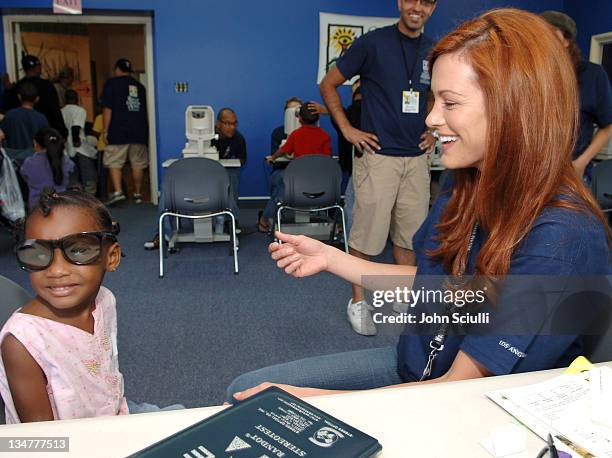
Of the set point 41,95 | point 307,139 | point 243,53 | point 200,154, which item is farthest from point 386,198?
point 41,95

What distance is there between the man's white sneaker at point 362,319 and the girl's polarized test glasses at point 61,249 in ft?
6.53

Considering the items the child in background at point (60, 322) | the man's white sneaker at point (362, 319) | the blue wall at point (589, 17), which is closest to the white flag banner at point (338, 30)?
the blue wall at point (589, 17)

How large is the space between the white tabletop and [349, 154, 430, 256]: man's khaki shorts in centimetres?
195

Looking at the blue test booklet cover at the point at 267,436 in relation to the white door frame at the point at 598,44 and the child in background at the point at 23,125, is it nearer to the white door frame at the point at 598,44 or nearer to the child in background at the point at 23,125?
the child in background at the point at 23,125

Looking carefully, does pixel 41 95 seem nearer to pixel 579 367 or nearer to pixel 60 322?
pixel 60 322

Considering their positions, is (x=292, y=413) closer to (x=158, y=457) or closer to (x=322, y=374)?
(x=158, y=457)

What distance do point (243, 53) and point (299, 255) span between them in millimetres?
5699

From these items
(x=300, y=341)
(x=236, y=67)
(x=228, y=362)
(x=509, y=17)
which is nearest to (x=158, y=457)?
(x=509, y=17)

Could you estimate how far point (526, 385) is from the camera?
875 millimetres

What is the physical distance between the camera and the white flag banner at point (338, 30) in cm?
661

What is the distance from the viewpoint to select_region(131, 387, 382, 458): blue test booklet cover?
0.63 metres

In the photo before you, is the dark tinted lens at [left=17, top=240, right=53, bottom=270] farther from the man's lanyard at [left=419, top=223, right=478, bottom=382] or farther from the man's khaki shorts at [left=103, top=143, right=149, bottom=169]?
the man's khaki shorts at [left=103, top=143, right=149, bottom=169]

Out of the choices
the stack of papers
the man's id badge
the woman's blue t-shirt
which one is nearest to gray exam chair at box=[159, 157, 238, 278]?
the man's id badge

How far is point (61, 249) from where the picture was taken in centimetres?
110
